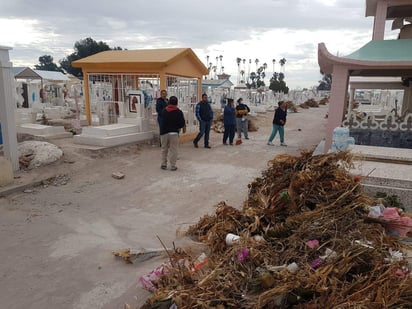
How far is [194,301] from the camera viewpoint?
98.7 inches

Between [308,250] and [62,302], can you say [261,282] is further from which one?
[62,302]

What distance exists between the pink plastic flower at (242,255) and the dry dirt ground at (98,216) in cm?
96

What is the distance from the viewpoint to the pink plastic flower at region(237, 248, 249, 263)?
2988 mm

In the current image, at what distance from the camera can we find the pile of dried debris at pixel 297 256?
8.06 ft

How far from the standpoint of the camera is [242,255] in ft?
9.93

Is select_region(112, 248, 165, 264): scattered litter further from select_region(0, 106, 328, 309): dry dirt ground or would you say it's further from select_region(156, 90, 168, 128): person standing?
select_region(156, 90, 168, 128): person standing

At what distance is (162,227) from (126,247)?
74 centimetres

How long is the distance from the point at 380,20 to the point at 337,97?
307cm

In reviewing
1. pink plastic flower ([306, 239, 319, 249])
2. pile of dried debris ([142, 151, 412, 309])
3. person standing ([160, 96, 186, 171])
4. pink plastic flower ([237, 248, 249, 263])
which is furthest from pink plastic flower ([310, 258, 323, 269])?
person standing ([160, 96, 186, 171])

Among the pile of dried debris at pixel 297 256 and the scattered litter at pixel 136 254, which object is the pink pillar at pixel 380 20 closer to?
the pile of dried debris at pixel 297 256

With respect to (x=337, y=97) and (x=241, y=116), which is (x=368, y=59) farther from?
(x=241, y=116)

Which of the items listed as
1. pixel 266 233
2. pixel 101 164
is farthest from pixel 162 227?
pixel 101 164

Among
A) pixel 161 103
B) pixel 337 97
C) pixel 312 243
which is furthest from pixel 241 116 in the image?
pixel 312 243

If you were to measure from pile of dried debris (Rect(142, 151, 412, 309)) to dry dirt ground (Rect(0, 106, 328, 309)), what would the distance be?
61 centimetres
